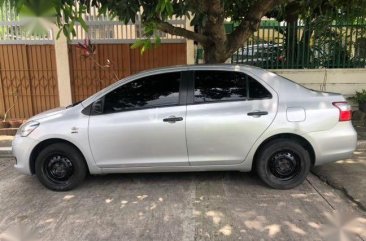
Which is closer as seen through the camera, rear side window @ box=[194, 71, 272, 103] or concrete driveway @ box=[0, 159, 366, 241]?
concrete driveway @ box=[0, 159, 366, 241]

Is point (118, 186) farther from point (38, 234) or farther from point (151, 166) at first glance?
point (38, 234)

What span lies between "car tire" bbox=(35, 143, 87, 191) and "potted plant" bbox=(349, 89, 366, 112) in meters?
5.86

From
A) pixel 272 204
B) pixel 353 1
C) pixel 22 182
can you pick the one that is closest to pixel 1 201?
pixel 22 182

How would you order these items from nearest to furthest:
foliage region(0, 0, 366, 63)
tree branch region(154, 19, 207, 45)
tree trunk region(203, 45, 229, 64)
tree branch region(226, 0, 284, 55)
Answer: foliage region(0, 0, 366, 63)
tree branch region(154, 19, 207, 45)
tree branch region(226, 0, 284, 55)
tree trunk region(203, 45, 229, 64)

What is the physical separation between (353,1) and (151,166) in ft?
19.2

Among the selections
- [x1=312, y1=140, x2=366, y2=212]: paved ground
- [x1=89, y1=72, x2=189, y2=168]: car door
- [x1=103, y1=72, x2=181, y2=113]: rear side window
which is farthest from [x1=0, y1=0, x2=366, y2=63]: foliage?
[x1=312, y1=140, x2=366, y2=212]: paved ground

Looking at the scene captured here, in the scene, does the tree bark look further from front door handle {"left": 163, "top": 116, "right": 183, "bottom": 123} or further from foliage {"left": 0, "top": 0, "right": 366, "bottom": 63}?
front door handle {"left": 163, "top": 116, "right": 183, "bottom": 123}

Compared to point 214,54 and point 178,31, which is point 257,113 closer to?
point 214,54

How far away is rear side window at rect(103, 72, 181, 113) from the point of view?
16.3 feet

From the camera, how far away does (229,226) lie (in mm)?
3961

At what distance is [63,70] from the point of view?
840 cm

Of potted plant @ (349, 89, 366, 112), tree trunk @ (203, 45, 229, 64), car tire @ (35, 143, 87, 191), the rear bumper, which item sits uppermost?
tree trunk @ (203, 45, 229, 64)

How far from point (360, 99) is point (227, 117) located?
467 cm

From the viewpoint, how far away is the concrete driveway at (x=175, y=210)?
152 inches
